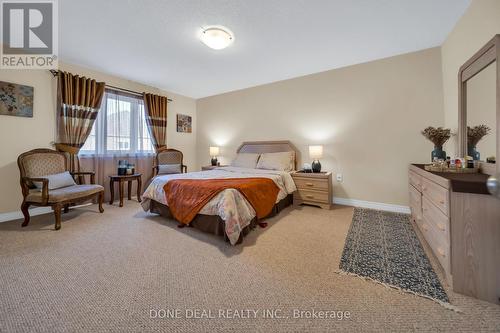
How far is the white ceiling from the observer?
2084 mm

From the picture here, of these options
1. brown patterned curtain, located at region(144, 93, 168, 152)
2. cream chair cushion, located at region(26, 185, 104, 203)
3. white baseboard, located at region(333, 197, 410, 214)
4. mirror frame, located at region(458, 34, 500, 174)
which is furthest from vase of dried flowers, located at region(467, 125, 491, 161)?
brown patterned curtain, located at region(144, 93, 168, 152)

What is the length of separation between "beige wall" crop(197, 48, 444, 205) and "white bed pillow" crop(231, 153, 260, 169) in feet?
1.75

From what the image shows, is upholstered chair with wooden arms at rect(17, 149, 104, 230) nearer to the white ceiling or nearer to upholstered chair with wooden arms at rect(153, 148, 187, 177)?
upholstered chair with wooden arms at rect(153, 148, 187, 177)

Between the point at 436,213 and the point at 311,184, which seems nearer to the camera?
the point at 436,213

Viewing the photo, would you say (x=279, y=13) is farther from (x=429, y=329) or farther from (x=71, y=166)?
(x=71, y=166)

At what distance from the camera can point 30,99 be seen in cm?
296

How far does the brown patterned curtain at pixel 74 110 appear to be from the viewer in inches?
127

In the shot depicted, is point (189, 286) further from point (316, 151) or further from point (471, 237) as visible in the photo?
point (316, 151)

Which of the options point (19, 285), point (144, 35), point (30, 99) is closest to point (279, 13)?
point (144, 35)

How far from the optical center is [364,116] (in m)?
3.36

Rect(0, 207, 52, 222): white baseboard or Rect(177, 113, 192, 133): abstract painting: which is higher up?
Rect(177, 113, 192, 133): abstract painting

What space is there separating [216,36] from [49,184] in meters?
2.91

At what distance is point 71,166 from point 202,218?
104 inches

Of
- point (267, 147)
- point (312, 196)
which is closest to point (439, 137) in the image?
point (312, 196)
